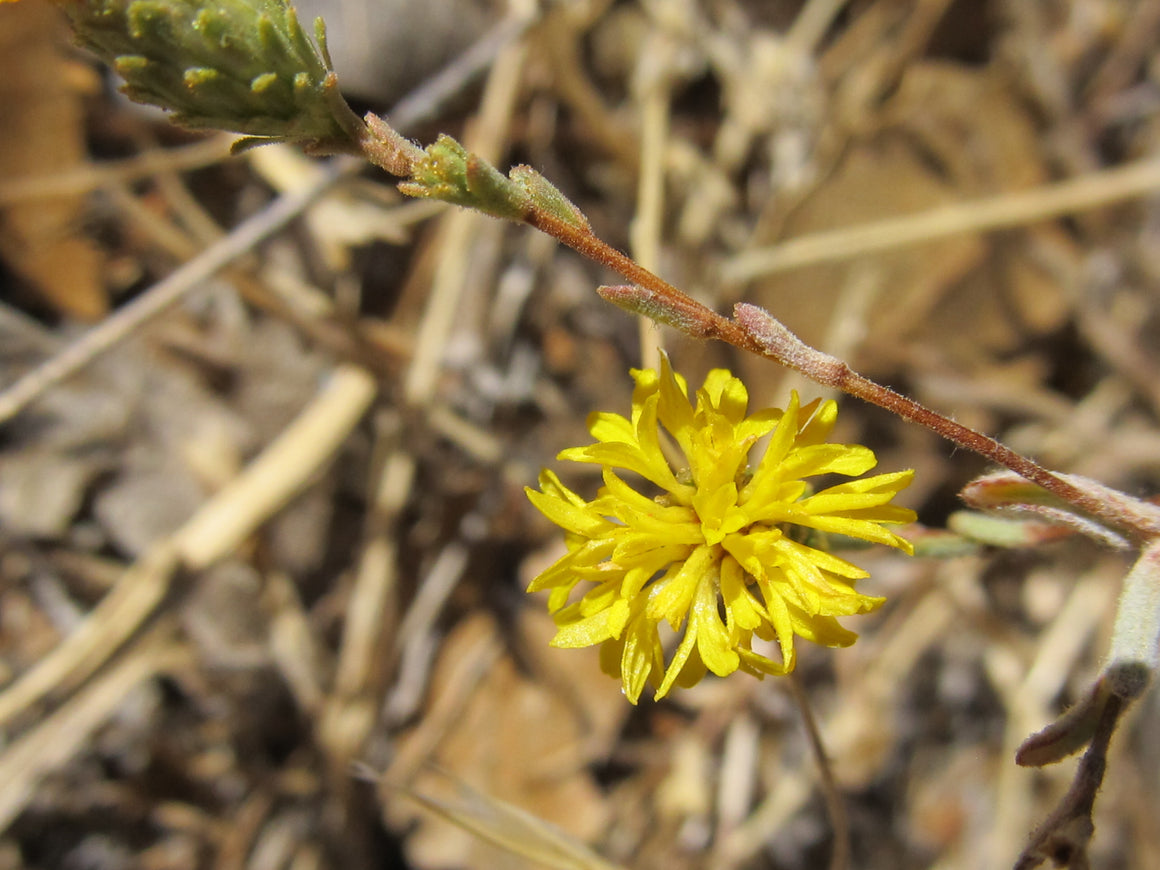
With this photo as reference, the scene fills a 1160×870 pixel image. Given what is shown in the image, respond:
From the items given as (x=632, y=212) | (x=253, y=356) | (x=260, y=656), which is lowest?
(x=260, y=656)

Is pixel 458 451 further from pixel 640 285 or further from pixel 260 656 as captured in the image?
pixel 640 285

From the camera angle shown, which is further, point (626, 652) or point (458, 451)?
point (458, 451)

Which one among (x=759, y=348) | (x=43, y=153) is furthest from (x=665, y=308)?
(x=43, y=153)

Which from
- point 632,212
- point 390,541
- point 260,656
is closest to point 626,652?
point 390,541

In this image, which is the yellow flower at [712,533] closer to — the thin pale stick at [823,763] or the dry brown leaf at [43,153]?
the thin pale stick at [823,763]

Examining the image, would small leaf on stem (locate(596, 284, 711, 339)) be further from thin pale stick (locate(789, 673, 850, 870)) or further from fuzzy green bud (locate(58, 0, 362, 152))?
thin pale stick (locate(789, 673, 850, 870))

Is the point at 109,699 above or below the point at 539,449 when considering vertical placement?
below
